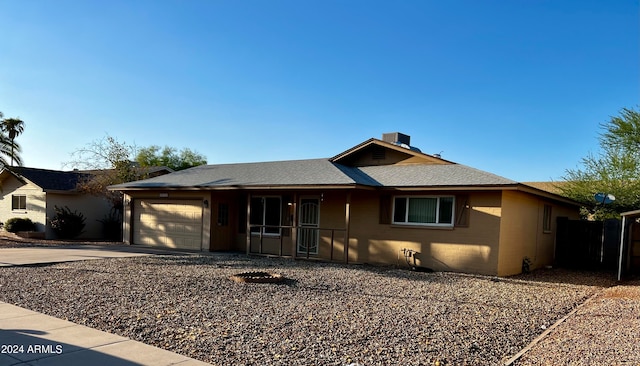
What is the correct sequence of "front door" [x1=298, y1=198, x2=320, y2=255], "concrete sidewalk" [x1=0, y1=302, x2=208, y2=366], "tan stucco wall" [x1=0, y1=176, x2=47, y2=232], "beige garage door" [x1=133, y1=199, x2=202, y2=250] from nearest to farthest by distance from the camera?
"concrete sidewalk" [x1=0, y1=302, x2=208, y2=366]
"front door" [x1=298, y1=198, x2=320, y2=255]
"beige garage door" [x1=133, y1=199, x2=202, y2=250]
"tan stucco wall" [x1=0, y1=176, x2=47, y2=232]

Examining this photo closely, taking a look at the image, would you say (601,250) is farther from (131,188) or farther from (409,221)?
(131,188)

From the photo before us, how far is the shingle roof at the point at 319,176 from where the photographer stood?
14.0 meters

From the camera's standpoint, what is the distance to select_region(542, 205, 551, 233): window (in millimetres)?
16859

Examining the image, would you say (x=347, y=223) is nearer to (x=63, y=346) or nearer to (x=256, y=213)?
(x=256, y=213)

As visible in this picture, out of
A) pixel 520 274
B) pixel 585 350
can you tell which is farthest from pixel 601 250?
pixel 585 350

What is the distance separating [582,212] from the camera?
2419 cm

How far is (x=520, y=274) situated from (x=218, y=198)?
431 inches

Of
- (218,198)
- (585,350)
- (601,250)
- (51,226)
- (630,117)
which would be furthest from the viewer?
(51,226)

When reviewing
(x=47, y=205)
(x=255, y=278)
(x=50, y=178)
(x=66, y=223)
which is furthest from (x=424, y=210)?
(x=50, y=178)

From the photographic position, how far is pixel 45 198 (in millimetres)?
23891

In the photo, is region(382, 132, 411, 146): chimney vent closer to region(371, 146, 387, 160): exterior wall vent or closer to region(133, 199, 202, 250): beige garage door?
region(371, 146, 387, 160): exterior wall vent

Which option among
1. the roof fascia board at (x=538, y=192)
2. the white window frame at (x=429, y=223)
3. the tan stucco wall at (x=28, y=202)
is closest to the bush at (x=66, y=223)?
the tan stucco wall at (x=28, y=202)

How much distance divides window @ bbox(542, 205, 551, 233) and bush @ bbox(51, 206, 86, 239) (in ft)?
71.1

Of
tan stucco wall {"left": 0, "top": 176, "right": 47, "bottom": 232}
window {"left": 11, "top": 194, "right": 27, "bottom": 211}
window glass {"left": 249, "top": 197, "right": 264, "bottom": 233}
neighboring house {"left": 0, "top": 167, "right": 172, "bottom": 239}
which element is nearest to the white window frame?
window glass {"left": 249, "top": 197, "right": 264, "bottom": 233}
